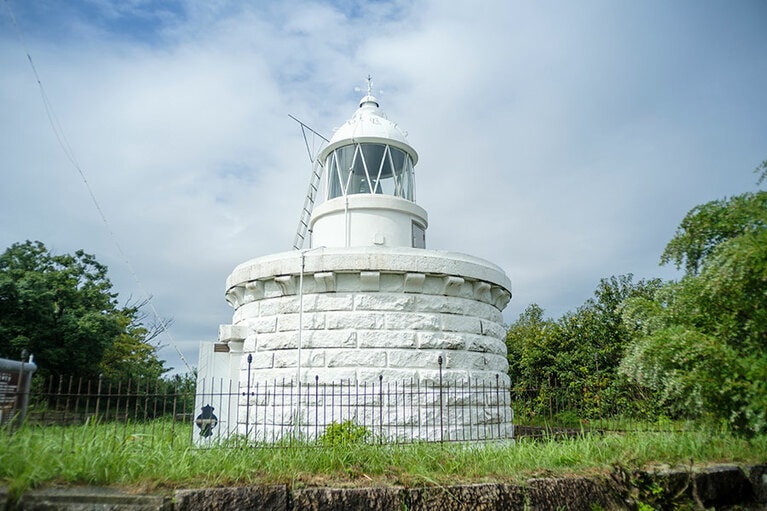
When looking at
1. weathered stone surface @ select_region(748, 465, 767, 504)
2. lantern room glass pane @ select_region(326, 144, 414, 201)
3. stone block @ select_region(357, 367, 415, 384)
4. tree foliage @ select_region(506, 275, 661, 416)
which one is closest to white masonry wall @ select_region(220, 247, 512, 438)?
stone block @ select_region(357, 367, 415, 384)

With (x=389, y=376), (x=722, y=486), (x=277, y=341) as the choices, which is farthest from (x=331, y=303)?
(x=722, y=486)

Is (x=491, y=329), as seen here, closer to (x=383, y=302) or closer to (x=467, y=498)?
(x=383, y=302)

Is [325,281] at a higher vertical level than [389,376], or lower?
higher

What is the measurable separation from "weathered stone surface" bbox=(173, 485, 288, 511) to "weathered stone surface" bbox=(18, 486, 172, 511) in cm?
15

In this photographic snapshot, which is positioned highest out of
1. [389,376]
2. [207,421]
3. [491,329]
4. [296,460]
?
[491,329]

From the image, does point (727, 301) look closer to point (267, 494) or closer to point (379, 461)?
point (379, 461)

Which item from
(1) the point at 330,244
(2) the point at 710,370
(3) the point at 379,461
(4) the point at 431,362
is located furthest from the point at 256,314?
(2) the point at 710,370

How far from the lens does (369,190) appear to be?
11250 mm

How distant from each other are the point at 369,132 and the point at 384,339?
5.25m

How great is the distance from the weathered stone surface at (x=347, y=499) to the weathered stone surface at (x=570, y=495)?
1.40m

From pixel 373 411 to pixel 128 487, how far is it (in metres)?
3.77

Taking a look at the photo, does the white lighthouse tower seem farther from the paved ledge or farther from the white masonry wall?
the paved ledge

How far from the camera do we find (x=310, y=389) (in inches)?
320

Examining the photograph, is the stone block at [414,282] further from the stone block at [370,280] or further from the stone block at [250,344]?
the stone block at [250,344]
